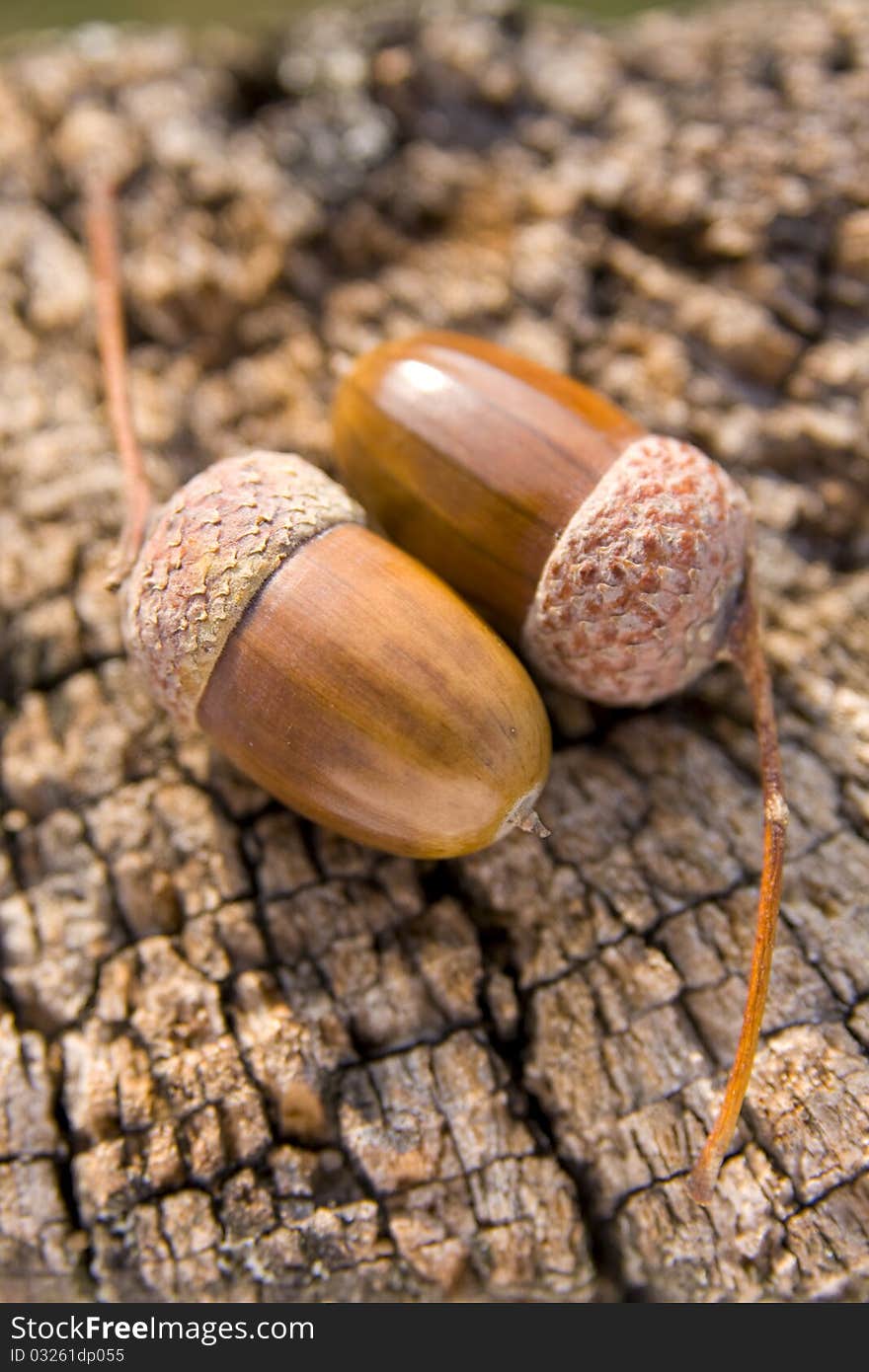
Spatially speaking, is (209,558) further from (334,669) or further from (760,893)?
(760,893)

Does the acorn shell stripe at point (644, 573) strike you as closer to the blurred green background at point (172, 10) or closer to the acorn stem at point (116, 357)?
the acorn stem at point (116, 357)

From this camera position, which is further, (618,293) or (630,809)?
(618,293)

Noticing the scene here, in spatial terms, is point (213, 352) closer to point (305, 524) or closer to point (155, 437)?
point (155, 437)

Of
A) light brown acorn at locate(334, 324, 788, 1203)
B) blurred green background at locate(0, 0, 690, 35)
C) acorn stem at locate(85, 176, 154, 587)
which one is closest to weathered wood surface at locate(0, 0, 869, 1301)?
acorn stem at locate(85, 176, 154, 587)

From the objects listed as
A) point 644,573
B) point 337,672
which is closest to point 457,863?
point 337,672

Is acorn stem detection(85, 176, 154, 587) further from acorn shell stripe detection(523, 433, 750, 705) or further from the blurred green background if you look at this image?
the blurred green background

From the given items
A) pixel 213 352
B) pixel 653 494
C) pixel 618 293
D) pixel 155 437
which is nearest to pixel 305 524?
pixel 653 494
